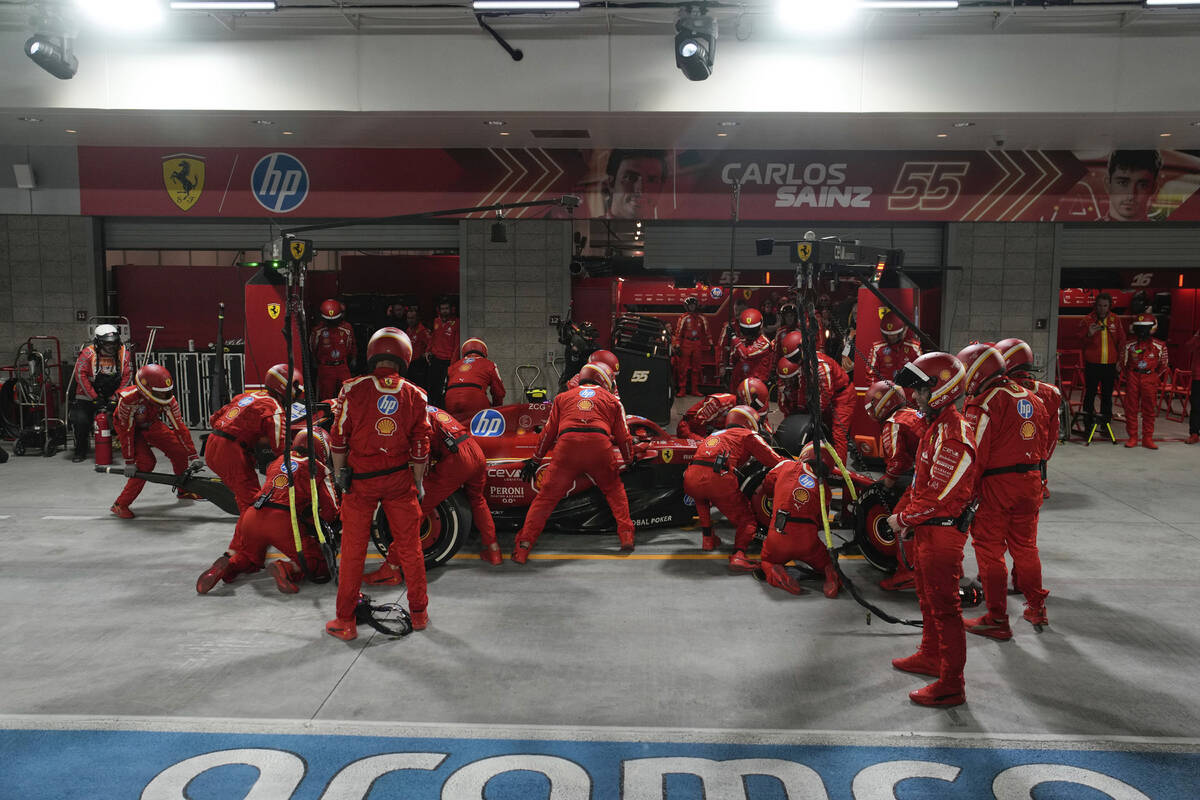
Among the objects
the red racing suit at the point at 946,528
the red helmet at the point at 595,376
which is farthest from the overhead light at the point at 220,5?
the red racing suit at the point at 946,528

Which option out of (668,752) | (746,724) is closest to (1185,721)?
(746,724)

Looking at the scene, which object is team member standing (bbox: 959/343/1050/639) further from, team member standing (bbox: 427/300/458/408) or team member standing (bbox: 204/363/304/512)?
team member standing (bbox: 427/300/458/408)

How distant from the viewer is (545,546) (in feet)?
23.4

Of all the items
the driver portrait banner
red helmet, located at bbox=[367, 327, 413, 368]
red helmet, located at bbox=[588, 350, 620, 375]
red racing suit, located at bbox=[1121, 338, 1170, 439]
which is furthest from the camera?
the driver portrait banner

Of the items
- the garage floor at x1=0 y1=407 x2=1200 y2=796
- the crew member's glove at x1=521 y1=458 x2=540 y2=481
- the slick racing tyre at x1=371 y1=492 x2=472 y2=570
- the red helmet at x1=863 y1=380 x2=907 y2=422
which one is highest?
the red helmet at x1=863 y1=380 x2=907 y2=422

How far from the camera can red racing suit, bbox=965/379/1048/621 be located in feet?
15.9

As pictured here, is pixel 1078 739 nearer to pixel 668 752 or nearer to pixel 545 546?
pixel 668 752

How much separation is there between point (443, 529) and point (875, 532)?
131 inches

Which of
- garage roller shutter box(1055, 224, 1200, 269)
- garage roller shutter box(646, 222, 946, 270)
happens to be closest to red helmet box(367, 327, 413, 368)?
garage roller shutter box(646, 222, 946, 270)

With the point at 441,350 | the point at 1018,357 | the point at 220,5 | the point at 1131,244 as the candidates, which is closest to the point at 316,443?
the point at 220,5

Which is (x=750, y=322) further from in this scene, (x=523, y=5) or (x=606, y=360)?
(x=523, y=5)

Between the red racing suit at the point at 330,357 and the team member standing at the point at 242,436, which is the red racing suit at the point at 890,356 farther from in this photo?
the red racing suit at the point at 330,357

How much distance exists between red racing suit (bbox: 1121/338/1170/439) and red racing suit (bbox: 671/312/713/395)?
7.32 m

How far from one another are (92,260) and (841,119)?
37.2 ft
